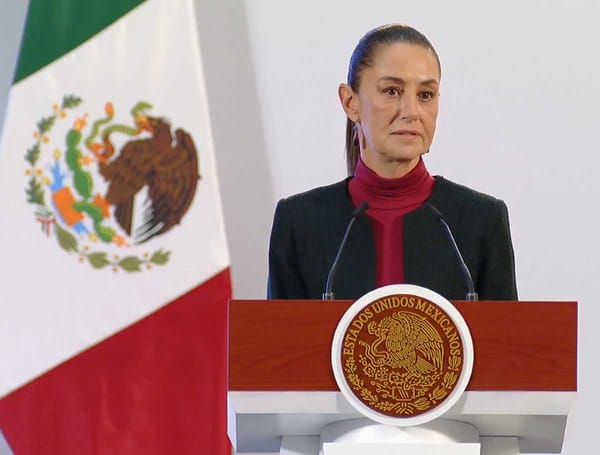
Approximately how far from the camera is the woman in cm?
224

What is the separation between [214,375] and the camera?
11.3 feet

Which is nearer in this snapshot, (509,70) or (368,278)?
(368,278)

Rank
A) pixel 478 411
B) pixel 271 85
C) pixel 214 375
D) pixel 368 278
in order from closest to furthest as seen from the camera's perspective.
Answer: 1. pixel 478 411
2. pixel 368 278
3. pixel 214 375
4. pixel 271 85

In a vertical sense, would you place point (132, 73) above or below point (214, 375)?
above

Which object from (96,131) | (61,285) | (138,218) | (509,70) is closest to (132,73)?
(96,131)

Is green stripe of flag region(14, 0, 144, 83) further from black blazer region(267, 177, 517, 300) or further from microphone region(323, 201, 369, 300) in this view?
microphone region(323, 201, 369, 300)

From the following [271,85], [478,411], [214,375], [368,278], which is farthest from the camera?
[271,85]

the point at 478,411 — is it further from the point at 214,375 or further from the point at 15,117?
the point at 15,117

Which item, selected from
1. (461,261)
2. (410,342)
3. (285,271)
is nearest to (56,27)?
(285,271)

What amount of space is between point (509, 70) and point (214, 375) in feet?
4.88

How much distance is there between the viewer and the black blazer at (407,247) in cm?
223

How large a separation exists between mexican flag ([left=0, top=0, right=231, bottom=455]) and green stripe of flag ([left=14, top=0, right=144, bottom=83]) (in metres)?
0.01

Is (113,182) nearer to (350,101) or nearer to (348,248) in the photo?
(350,101)

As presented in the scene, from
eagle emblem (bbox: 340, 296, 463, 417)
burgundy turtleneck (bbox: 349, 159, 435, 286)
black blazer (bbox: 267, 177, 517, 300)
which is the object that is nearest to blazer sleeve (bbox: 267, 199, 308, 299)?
black blazer (bbox: 267, 177, 517, 300)
